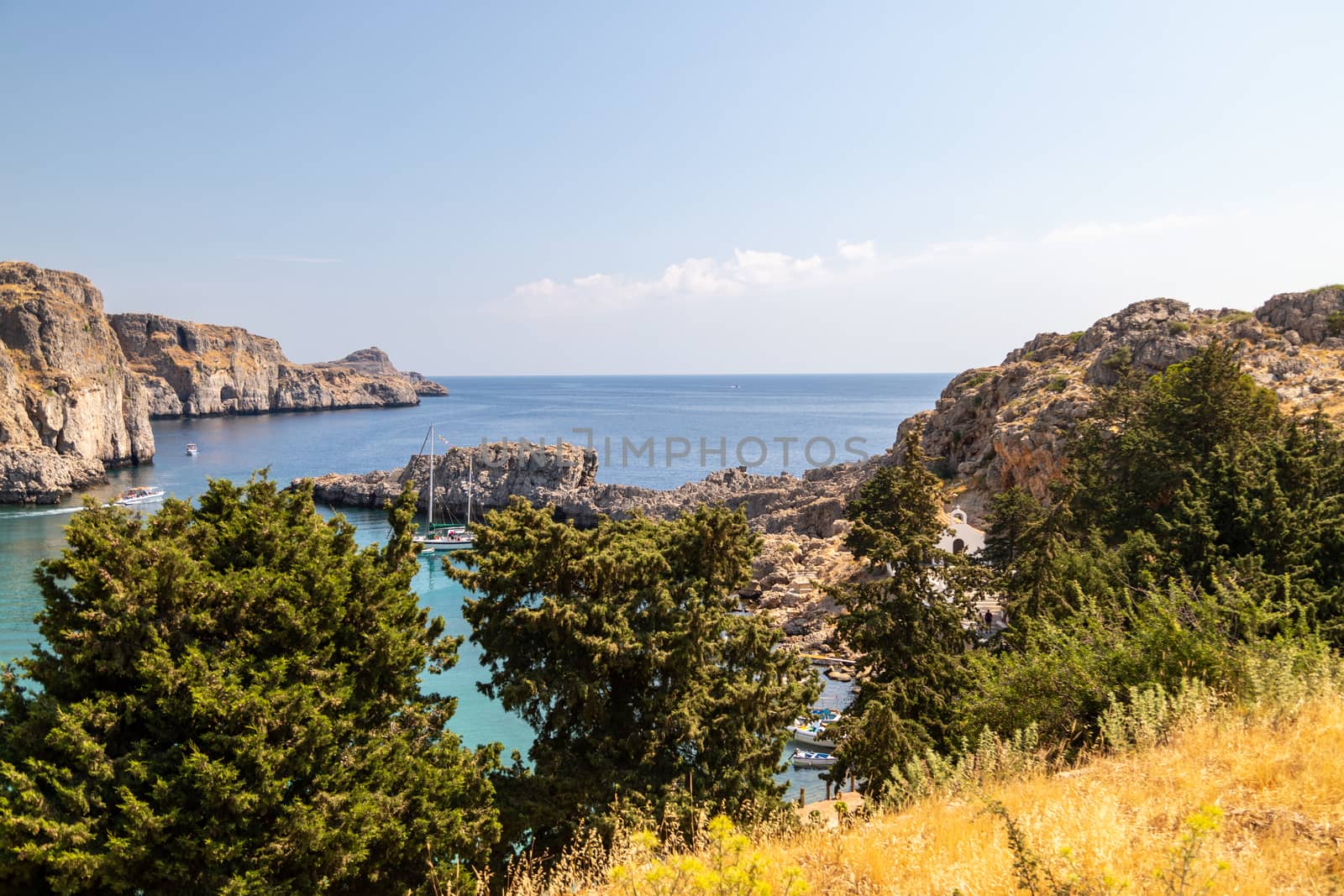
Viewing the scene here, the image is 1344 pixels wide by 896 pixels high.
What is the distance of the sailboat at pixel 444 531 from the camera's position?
2266 inches

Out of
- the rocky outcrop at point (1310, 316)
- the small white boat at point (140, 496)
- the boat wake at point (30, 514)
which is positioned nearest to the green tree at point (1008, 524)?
the rocky outcrop at point (1310, 316)

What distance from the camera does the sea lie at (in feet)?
106

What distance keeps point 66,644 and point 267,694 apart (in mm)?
2273

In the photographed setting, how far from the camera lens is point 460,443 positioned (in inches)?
4751

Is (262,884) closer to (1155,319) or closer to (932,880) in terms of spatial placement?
(932,880)

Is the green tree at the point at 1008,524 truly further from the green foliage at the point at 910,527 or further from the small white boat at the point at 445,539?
the small white boat at the point at 445,539

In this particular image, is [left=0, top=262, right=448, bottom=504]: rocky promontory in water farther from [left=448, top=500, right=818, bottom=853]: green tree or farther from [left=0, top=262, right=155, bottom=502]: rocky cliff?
[left=448, top=500, right=818, bottom=853]: green tree

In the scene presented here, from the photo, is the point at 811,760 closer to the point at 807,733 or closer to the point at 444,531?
the point at 807,733

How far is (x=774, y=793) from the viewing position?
13.8 meters

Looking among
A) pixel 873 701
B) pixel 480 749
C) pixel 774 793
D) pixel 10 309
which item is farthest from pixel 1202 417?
pixel 10 309

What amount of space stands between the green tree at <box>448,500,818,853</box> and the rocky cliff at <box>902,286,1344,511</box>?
97.1ft

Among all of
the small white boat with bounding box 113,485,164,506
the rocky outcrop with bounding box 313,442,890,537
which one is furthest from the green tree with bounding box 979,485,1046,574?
the small white boat with bounding box 113,485,164,506

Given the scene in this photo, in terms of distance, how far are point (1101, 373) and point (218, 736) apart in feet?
155

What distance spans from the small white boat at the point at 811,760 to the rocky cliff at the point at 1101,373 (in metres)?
21.0
